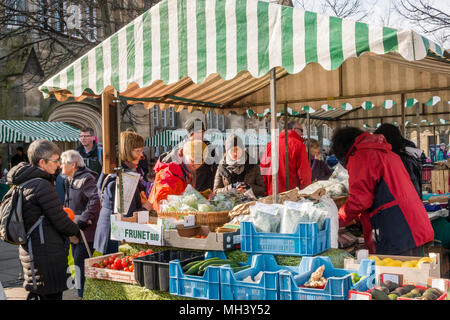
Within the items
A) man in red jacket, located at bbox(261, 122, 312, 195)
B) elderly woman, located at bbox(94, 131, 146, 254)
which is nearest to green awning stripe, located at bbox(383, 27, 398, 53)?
elderly woman, located at bbox(94, 131, 146, 254)

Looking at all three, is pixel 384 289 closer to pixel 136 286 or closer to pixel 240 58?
pixel 136 286

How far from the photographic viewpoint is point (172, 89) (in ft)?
19.2

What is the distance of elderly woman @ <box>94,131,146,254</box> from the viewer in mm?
4957

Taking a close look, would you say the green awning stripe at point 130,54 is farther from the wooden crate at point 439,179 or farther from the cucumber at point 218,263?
the wooden crate at point 439,179

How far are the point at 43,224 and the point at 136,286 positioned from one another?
3.60 ft

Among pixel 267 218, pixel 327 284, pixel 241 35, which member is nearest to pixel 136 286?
pixel 267 218

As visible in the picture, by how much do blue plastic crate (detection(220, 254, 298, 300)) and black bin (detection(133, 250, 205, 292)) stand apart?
0.53m

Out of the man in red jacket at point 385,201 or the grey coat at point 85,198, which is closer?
the man in red jacket at point 385,201

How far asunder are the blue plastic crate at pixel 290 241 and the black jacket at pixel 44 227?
1.81m

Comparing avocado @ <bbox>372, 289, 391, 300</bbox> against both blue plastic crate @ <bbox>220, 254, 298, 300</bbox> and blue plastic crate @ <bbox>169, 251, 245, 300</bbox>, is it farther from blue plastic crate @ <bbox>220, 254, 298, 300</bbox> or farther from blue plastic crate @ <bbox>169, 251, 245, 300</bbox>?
blue plastic crate @ <bbox>169, 251, 245, 300</bbox>

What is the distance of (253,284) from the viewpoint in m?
2.98

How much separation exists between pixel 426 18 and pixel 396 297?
46.5 ft

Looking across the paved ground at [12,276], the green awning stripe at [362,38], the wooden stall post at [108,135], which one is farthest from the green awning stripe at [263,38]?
the paved ground at [12,276]

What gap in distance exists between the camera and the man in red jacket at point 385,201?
12.9 ft
